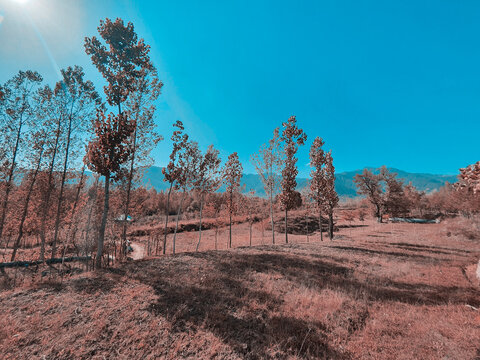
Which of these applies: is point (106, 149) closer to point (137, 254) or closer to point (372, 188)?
point (137, 254)

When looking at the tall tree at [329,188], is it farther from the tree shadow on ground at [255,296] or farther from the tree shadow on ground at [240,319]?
A: the tree shadow on ground at [240,319]

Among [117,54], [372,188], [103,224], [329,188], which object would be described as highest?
[117,54]

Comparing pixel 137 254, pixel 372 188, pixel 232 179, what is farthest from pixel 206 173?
pixel 372 188

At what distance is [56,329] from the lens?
4.76 metres

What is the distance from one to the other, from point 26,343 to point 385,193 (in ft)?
174

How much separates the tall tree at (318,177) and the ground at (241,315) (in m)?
12.4

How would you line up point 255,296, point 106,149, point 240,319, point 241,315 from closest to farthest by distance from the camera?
point 240,319 → point 241,315 → point 255,296 → point 106,149

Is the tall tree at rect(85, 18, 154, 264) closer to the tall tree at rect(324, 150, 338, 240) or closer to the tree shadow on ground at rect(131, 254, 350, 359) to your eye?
the tree shadow on ground at rect(131, 254, 350, 359)

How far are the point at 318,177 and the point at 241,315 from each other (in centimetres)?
1958

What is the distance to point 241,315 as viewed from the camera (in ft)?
19.1

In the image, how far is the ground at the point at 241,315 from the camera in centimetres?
438

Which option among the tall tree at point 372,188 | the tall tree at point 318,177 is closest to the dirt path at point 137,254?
the tall tree at point 318,177

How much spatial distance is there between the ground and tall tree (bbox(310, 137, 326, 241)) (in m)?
12.4

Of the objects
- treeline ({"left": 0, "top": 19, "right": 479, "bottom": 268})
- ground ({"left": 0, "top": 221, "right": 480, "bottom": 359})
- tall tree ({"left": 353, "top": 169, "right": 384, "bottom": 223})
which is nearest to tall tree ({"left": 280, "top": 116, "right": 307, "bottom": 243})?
treeline ({"left": 0, "top": 19, "right": 479, "bottom": 268})
